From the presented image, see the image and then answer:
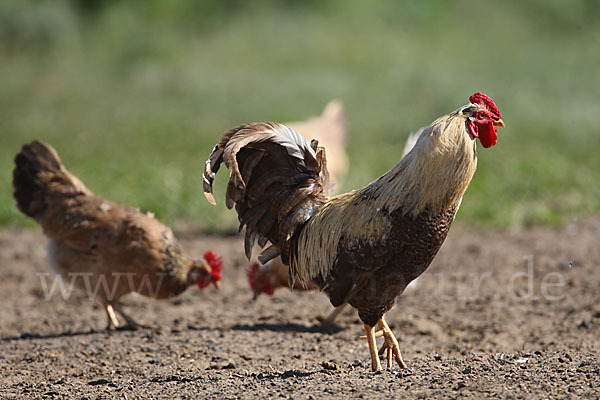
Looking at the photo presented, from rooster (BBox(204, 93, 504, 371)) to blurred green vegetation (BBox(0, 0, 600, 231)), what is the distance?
15.2 feet

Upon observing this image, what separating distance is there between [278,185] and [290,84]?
15.3 m

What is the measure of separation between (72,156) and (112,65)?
28.9ft

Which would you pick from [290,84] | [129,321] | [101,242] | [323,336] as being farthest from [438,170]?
[290,84]

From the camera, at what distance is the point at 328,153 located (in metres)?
8.47

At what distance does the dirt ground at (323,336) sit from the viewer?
4.29 meters

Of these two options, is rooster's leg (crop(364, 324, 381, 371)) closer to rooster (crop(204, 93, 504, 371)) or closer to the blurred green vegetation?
rooster (crop(204, 93, 504, 371))

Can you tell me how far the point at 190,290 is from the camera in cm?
759

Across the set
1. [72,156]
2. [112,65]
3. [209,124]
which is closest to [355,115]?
[209,124]

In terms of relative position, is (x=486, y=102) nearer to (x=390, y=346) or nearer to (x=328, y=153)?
(x=390, y=346)

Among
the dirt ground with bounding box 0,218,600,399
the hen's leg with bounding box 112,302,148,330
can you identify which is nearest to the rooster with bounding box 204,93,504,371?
the dirt ground with bounding box 0,218,600,399

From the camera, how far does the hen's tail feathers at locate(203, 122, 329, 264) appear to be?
498 centimetres

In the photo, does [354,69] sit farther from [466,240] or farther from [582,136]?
[466,240]

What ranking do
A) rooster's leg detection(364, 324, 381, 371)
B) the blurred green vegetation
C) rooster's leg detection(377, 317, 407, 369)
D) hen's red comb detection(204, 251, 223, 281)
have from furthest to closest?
the blurred green vegetation → hen's red comb detection(204, 251, 223, 281) → rooster's leg detection(377, 317, 407, 369) → rooster's leg detection(364, 324, 381, 371)

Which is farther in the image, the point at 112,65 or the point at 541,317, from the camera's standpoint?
the point at 112,65
